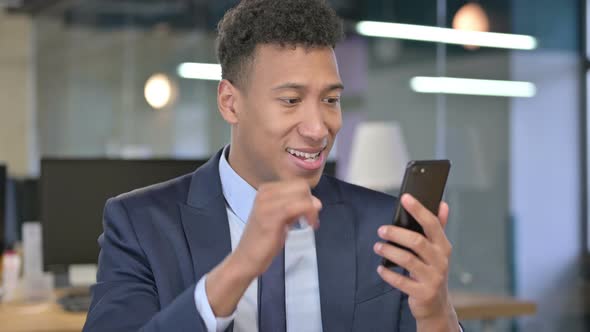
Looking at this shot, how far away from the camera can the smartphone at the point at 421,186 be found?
1451 mm

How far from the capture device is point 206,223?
173cm

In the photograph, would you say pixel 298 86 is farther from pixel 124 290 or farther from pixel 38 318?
pixel 38 318

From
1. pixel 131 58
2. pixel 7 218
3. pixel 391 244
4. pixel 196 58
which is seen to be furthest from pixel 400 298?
pixel 131 58

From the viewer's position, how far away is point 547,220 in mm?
4852

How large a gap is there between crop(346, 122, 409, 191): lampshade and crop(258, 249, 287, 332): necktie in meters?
3.09

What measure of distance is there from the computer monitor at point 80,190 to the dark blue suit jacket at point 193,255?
1.55 meters

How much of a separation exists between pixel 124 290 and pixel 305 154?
1.37ft

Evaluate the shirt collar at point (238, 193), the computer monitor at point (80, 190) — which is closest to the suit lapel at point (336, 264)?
the shirt collar at point (238, 193)

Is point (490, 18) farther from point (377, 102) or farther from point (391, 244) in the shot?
point (391, 244)

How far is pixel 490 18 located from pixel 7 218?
2706 millimetres

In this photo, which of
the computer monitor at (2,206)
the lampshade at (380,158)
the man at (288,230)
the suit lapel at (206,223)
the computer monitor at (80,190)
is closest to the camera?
the man at (288,230)

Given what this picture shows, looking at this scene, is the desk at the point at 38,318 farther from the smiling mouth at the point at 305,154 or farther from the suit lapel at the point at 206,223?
the smiling mouth at the point at 305,154

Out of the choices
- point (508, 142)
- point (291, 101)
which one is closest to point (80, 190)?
point (291, 101)

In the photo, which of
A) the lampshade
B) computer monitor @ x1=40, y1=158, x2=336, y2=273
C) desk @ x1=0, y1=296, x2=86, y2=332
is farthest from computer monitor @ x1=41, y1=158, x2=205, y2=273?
the lampshade
